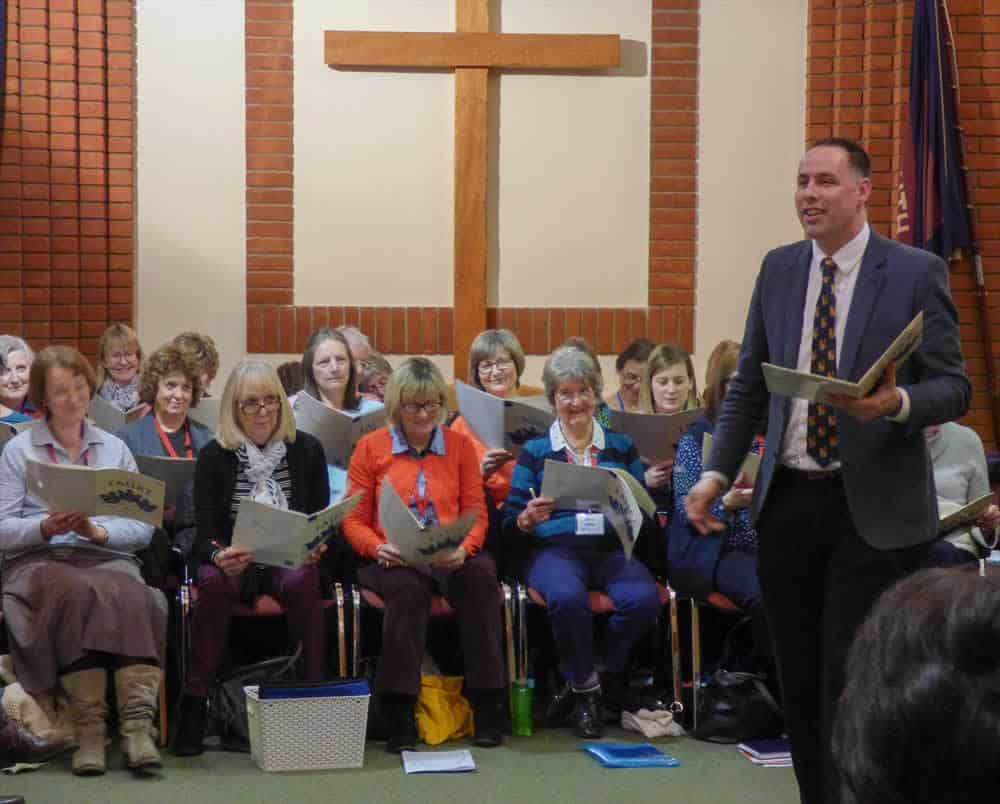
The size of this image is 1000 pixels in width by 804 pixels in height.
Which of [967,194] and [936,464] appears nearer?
[936,464]

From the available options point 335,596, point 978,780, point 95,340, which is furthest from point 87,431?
point 978,780

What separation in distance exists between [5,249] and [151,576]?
8.90ft

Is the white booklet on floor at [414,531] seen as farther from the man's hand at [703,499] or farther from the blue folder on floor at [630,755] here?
the man's hand at [703,499]

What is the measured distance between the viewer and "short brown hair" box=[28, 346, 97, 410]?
4.52 meters

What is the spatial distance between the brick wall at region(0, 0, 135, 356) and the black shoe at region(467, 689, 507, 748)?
311 cm

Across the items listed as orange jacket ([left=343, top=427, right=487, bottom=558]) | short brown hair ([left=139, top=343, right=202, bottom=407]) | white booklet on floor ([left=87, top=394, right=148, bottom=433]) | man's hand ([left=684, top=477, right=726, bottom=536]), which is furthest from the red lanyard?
man's hand ([left=684, top=477, right=726, bottom=536])

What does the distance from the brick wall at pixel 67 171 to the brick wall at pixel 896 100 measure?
3.35 meters

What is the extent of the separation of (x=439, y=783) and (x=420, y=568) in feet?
2.51

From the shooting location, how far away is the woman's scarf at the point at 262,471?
4.65m

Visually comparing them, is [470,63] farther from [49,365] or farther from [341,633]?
[341,633]

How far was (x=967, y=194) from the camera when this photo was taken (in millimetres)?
6840

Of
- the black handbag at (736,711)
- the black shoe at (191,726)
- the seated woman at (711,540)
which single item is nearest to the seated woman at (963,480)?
the seated woman at (711,540)

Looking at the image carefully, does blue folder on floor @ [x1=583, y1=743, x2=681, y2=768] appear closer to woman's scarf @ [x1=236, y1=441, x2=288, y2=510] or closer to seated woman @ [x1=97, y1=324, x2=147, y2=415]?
woman's scarf @ [x1=236, y1=441, x2=288, y2=510]

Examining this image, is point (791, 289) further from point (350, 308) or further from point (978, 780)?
point (350, 308)
